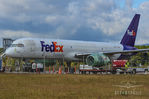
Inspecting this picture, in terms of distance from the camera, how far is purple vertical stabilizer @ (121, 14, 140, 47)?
5644cm

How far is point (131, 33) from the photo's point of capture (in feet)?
187

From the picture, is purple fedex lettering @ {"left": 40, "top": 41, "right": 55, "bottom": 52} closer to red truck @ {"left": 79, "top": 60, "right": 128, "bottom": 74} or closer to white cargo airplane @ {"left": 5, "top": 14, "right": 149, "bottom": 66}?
white cargo airplane @ {"left": 5, "top": 14, "right": 149, "bottom": 66}

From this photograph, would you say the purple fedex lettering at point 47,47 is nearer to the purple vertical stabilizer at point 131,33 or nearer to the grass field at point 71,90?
the purple vertical stabilizer at point 131,33

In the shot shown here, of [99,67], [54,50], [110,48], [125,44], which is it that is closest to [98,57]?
[99,67]

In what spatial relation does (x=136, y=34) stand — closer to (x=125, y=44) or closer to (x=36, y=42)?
(x=125, y=44)

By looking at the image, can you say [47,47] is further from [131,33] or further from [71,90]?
[71,90]

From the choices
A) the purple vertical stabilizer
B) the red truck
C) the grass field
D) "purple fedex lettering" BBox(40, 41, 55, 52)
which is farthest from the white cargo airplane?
the grass field

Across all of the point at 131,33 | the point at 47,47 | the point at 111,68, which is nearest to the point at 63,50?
the point at 47,47

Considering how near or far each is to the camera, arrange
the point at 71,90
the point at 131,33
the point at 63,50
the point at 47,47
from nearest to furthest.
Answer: the point at 71,90
the point at 47,47
the point at 63,50
the point at 131,33

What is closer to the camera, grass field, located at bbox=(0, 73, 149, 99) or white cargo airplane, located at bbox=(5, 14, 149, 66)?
grass field, located at bbox=(0, 73, 149, 99)

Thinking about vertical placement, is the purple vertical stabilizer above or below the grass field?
above

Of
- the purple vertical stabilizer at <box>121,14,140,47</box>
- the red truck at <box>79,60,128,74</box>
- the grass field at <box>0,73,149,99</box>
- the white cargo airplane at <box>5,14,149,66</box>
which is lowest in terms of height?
the grass field at <box>0,73,149,99</box>

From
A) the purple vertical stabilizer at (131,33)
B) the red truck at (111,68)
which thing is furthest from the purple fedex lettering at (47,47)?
the purple vertical stabilizer at (131,33)

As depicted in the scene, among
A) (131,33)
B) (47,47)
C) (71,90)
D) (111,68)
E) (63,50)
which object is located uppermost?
(131,33)
